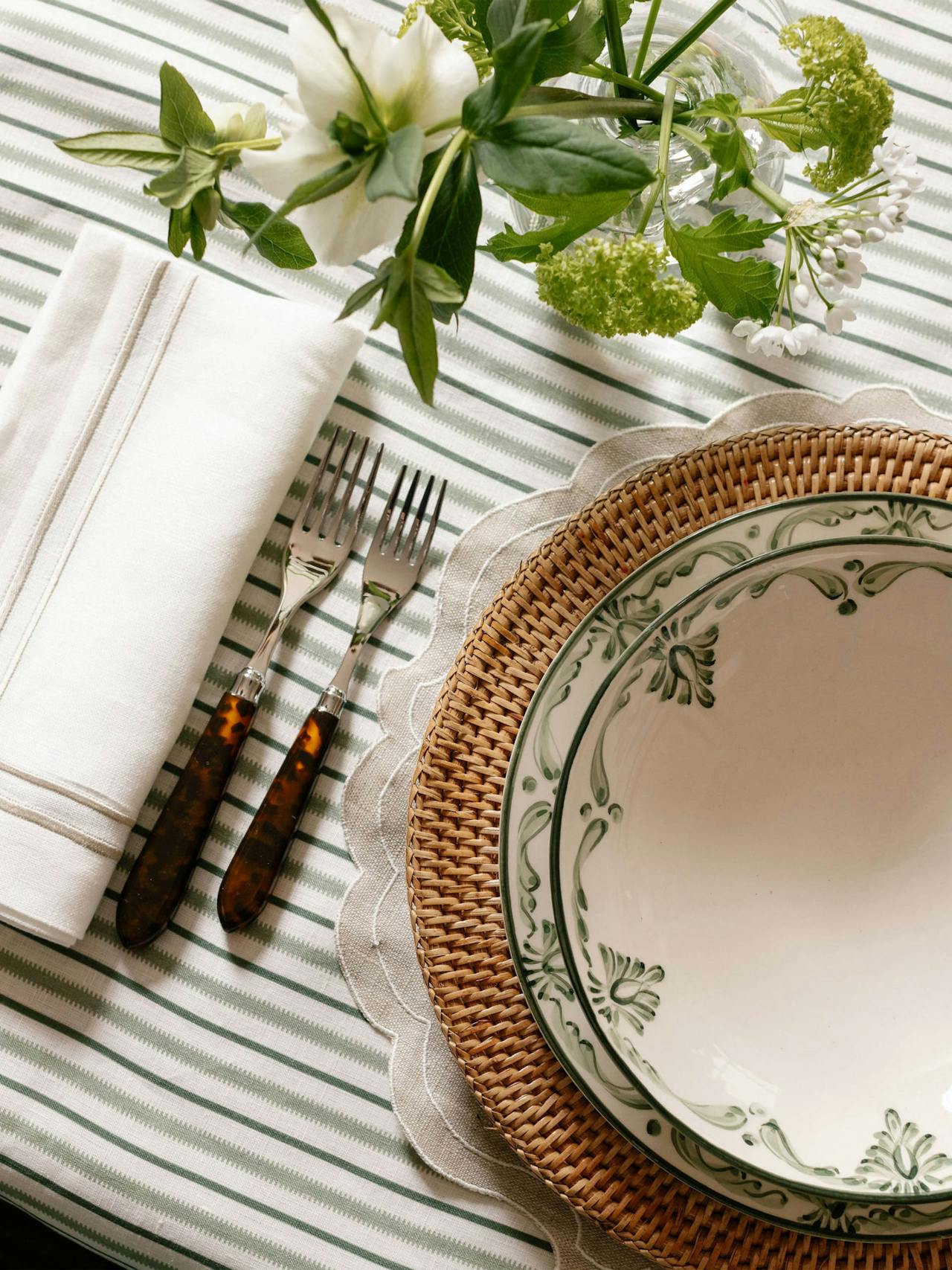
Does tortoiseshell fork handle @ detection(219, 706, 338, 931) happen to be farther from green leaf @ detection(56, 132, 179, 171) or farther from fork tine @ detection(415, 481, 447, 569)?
green leaf @ detection(56, 132, 179, 171)

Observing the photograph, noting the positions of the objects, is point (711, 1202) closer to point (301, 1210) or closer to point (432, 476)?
point (301, 1210)

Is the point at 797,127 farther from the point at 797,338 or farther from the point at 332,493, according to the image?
the point at 332,493

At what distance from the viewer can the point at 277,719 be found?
0.73 metres

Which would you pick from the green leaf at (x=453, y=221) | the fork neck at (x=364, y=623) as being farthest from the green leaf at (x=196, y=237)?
the fork neck at (x=364, y=623)

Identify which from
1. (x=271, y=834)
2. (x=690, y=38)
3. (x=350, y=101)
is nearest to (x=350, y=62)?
(x=350, y=101)

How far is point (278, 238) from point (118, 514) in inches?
11.9

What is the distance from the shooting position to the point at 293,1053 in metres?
0.70

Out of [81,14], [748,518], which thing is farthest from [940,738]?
[81,14]

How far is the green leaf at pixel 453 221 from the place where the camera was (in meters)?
0.37

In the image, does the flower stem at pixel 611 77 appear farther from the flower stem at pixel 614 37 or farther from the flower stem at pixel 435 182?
the flower stem at pixel 435 182

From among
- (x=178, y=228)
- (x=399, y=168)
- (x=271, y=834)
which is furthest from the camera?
(x=271, y=834)

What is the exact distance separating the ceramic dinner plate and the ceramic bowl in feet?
0.10

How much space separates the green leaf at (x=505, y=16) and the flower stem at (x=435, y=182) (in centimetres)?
7

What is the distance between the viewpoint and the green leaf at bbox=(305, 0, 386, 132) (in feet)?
1.03
